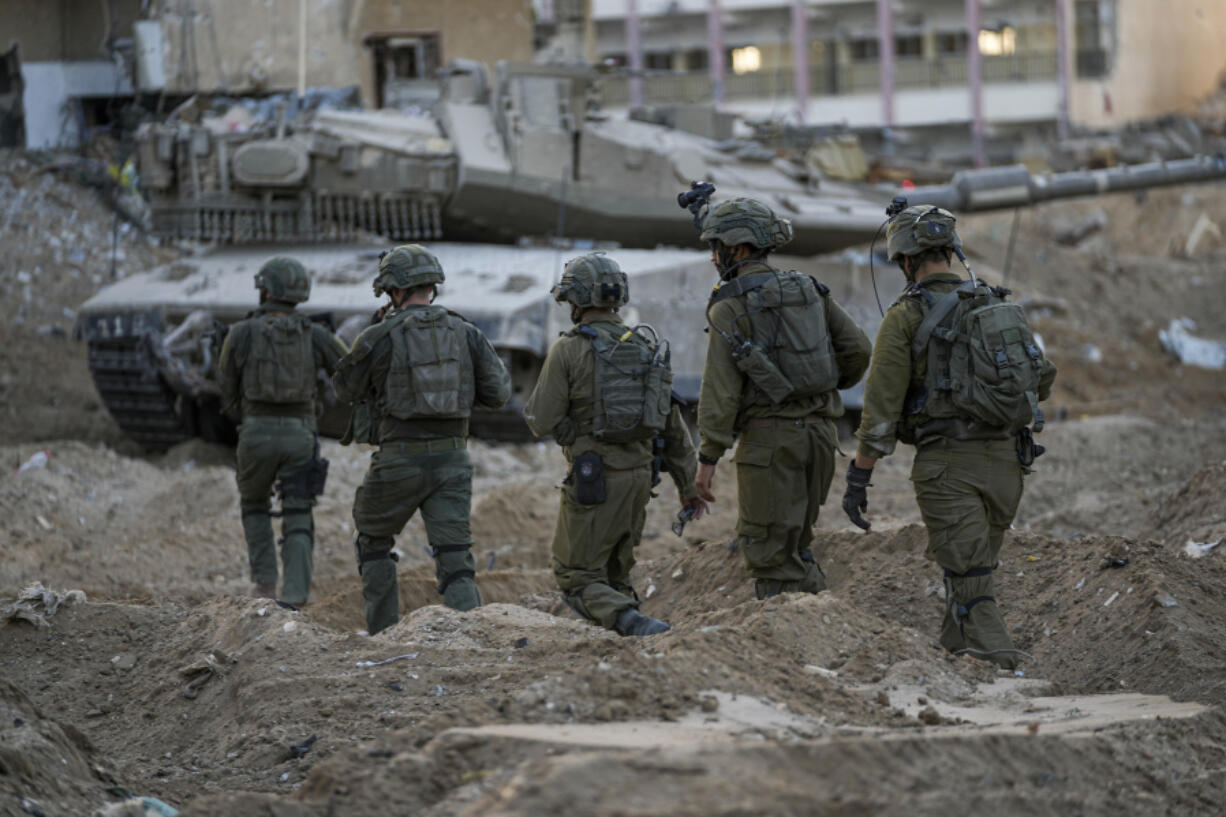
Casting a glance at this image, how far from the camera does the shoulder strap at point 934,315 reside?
18.0ft

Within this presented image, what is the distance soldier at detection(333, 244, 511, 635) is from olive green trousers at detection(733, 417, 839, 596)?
116 centimetres

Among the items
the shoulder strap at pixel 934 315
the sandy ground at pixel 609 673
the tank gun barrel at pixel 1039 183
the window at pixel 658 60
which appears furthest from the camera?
the window at pixel 658 60

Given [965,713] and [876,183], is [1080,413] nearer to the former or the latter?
[876,183]

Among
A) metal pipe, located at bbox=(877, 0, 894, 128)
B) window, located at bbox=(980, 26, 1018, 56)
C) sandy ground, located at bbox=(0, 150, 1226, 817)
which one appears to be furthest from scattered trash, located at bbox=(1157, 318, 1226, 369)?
window, located at bbox=(980, 26, 1018, 56)

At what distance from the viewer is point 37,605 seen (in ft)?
20.9

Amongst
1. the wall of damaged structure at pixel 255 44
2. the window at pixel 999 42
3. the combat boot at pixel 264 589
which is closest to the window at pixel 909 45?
the window at pixel 999 42

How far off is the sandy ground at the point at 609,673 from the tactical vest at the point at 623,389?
0.77m

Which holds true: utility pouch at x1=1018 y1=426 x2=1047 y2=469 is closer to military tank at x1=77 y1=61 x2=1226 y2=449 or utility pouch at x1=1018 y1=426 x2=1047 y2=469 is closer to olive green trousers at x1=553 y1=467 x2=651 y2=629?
olive green trousers at x1=553 y1=467 x2=651 y2=629

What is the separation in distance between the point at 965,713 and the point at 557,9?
16.2 m

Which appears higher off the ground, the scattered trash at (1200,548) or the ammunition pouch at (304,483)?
the ammunition pouch at (304,483)

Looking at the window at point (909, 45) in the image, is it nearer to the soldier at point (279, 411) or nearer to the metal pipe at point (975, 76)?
the metal pipe at point (975, 76)

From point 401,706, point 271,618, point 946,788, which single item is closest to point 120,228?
point 271,618

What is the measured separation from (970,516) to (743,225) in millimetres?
1369

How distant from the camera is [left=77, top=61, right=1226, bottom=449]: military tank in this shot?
443 inches
